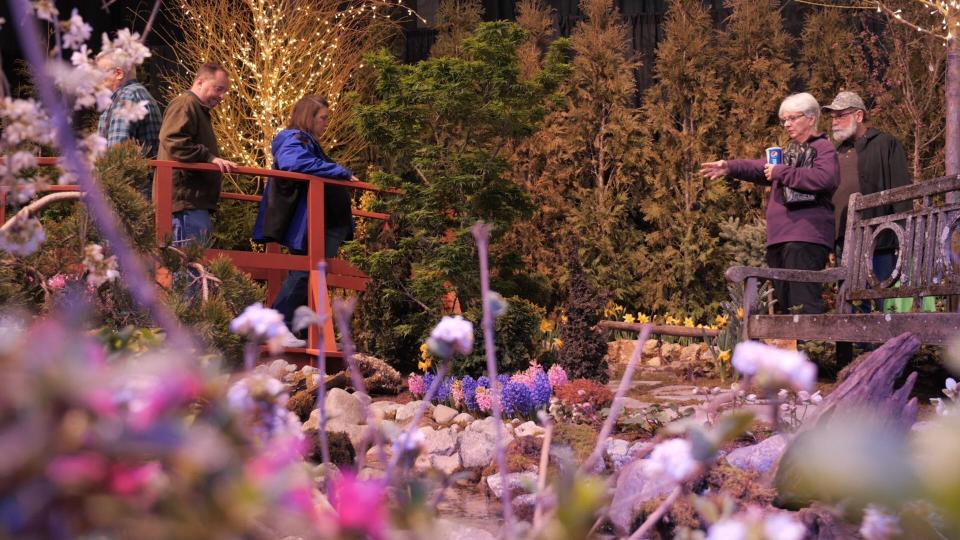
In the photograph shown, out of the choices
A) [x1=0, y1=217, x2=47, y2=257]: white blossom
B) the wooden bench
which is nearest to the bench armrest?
the wooden bench

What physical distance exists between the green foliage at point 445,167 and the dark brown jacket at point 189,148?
3.99ft

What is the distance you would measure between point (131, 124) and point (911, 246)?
406 cm

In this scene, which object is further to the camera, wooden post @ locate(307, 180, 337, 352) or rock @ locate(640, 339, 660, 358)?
rock @ locate(640, 339, 660, 358)

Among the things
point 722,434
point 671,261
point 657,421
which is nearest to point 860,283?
point 657,421

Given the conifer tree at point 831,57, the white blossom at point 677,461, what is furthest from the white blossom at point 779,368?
the conifer tree at point 831,57

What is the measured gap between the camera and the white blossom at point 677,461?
729 millimetres

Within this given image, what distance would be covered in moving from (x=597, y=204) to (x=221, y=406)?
856 centimetres

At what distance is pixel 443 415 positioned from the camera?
4.88 meters

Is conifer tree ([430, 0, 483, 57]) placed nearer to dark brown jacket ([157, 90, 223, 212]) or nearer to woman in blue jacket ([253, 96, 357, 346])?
Answer: woman in blue jacket ([253, 96, 357, 346])

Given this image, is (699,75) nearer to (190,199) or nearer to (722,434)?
(190,199)

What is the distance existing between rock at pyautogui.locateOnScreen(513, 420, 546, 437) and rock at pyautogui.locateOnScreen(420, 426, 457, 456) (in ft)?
1.04

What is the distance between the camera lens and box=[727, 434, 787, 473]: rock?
3213 millimetres

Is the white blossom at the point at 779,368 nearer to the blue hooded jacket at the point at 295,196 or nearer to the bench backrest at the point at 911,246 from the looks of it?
the bench backrest at the point at 911,246

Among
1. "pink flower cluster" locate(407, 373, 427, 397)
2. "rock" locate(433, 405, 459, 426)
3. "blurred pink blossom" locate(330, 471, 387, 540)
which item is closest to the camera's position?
"blurred pink blossom" locate(330, 471, 387, 540)
